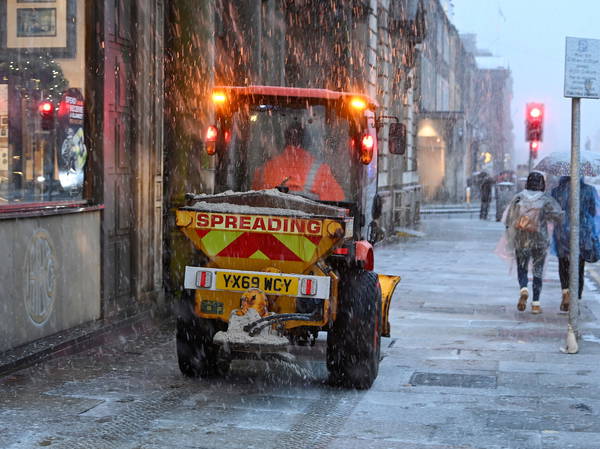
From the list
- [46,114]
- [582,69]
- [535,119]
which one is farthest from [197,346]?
[535,119]

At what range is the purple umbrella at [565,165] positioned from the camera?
1302 cm

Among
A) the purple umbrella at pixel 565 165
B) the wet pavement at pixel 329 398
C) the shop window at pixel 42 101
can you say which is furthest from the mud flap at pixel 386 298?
the purple umbrella at pixel 565 165

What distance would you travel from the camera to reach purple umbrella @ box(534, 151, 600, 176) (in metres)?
13.0

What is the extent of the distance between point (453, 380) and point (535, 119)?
18.3m

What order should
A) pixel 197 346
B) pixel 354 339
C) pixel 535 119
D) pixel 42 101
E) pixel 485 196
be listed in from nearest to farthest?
pixel 354 339 < pixel 197 346 < pixel 42 101 < pixel 535 119 < pixel 485 196

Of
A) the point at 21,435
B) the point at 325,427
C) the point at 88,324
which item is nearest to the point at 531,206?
the point at 88,324

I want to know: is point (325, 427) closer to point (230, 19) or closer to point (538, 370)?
point (538, 370)

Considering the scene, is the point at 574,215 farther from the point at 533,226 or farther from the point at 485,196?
the point at 485,196

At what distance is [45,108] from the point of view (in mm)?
10211

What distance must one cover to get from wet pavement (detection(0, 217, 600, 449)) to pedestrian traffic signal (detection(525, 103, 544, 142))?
14744 millimetres

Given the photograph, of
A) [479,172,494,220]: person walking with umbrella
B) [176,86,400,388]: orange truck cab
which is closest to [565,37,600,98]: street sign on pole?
[176,86,400,388]: orange truck cab

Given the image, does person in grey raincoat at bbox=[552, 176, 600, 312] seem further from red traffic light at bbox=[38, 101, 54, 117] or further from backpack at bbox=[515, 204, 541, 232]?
red traffic light at bbox=[38, 101, 54, 117]

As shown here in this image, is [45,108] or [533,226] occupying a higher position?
[45,108]

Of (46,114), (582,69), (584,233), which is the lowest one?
(584,233)
